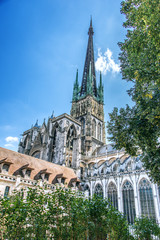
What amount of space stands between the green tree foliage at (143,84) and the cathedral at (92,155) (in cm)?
259

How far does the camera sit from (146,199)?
2069 cm

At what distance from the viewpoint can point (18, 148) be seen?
140 ft

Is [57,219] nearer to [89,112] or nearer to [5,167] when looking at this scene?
[5,167]

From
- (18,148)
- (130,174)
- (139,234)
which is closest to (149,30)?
(139,234)

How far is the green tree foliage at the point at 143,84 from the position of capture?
8805 mm

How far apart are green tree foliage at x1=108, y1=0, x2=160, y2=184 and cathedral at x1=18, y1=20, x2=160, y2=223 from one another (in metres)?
2.59

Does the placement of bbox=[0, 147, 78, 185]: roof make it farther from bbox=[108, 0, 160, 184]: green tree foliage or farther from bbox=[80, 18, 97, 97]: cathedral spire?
bbox=[80, 18, 97, 97]: cathedral spire

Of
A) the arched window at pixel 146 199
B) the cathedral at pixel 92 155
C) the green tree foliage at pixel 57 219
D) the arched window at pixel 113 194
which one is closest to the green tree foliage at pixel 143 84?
the cathedral at pixel 92 155

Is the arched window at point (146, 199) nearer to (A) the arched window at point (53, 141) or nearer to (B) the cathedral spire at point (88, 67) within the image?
(A) the arched window at point (53, 141)

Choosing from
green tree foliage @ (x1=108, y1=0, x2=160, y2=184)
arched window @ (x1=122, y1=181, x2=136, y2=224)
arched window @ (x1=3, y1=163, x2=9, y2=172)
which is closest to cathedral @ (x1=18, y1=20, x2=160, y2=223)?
arched window @ (x1=122, y1=181, x2=136, y2=224)

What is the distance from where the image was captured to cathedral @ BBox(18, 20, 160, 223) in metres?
21.5

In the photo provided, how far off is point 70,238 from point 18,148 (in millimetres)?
38914

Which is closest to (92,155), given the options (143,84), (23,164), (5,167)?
(23,164)

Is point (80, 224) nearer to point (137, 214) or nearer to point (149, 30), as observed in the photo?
point (149, 30)
